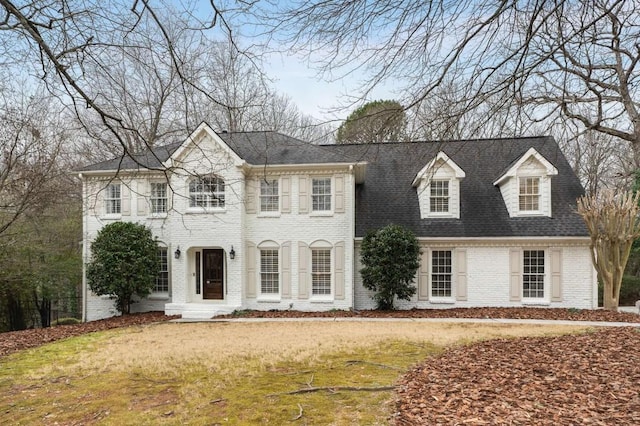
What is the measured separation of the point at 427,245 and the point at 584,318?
540cm

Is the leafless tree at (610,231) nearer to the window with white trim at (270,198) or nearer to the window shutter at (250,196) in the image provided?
the window with white trim at (270,198)

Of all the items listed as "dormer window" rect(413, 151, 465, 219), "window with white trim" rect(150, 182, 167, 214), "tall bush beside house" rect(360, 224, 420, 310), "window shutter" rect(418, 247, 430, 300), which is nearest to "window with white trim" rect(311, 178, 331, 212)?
"tall bush beside house" rect(360, 224, 420, 310)

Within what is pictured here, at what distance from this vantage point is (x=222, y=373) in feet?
21.8

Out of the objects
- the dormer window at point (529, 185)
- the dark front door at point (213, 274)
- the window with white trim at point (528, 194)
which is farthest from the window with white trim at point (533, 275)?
the dark front door at point (213, 274)

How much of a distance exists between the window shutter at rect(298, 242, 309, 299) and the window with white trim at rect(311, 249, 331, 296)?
0.80ft

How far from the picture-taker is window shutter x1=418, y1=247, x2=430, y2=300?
598 inches

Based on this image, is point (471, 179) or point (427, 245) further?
point (471, 179)

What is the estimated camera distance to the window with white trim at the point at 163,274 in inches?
638

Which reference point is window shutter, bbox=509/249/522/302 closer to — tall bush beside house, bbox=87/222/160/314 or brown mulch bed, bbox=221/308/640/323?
brown mulch bed, bbox=221/308/640/323

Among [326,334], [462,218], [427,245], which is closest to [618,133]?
[462,218]

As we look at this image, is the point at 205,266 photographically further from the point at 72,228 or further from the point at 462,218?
the point at 462,218

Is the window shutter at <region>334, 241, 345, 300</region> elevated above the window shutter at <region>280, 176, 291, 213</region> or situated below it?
below

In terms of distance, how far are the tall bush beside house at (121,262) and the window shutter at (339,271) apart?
→ 6988 mm

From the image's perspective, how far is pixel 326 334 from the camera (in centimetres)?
1011
